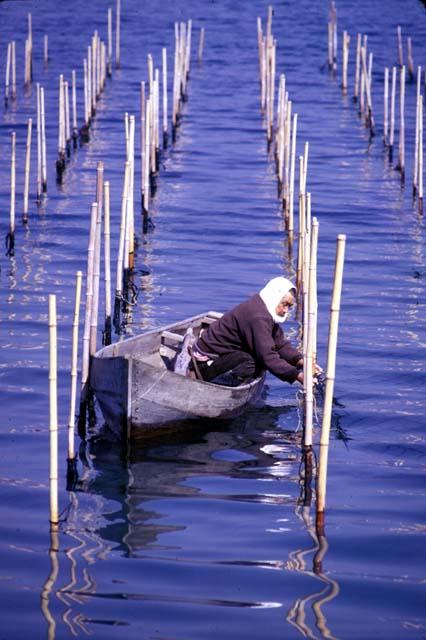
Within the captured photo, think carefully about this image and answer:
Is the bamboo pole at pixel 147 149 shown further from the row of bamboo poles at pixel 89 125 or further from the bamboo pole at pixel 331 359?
the bamboo pole at pixel 331 359

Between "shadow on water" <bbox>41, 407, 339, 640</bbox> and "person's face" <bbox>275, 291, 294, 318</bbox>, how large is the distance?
3.33 ft

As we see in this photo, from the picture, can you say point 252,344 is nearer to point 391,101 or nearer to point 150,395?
point 150,395

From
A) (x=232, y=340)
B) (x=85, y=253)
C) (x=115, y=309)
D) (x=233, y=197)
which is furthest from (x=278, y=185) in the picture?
(x=232, y=340)

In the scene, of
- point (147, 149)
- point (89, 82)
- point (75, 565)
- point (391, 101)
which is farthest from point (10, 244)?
point (391, 101)

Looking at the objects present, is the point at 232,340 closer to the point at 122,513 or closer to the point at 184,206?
the point at 122,513

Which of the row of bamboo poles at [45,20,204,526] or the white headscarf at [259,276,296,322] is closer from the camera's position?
the row of bamboo poles at [45,20,204,526]

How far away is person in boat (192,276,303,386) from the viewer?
9.28 m

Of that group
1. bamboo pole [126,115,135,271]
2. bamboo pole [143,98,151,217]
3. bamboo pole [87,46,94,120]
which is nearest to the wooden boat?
bamboo pole [126,115,135,271]

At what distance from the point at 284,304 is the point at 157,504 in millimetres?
2066

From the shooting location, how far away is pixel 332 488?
8438mm

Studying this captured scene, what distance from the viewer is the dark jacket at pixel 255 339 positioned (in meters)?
9.34

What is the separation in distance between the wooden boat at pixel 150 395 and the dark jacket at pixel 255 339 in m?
0.31

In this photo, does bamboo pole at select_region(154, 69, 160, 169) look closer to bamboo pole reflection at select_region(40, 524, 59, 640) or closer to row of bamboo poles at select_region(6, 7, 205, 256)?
row of bamboo poles at select_region(6, 7, 205, 256)

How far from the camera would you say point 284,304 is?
9.31m
